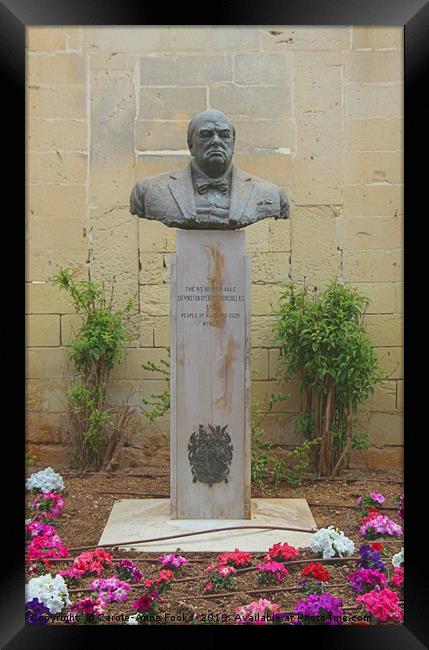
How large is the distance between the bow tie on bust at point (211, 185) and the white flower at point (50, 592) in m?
2.15

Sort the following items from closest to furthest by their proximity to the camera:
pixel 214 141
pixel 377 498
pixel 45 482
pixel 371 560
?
pixel 371 560 < pixel 214 141 < pixel 377 498 < pixel 45 482

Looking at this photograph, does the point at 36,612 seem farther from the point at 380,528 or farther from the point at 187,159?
the point at 187,159

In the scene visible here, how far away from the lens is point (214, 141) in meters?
4.67

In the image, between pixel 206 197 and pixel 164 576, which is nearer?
pixel 164 576

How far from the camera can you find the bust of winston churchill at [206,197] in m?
4.80

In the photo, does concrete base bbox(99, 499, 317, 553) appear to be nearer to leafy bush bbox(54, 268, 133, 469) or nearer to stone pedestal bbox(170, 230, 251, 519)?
stone pedestal bbox(170, 230, 251, 519)

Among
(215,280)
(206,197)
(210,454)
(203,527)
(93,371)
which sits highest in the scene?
(206,197)

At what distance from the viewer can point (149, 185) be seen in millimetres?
4891

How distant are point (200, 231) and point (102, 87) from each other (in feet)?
6.81

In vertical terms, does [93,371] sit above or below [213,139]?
below

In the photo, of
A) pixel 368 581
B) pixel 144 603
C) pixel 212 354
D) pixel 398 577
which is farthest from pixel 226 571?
pixel 212 354

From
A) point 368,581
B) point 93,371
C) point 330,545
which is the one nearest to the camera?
point 368,581

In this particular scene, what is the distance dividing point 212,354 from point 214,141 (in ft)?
3.73

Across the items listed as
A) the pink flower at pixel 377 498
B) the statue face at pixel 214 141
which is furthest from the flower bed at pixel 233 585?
the statue face at pixel 214 141
